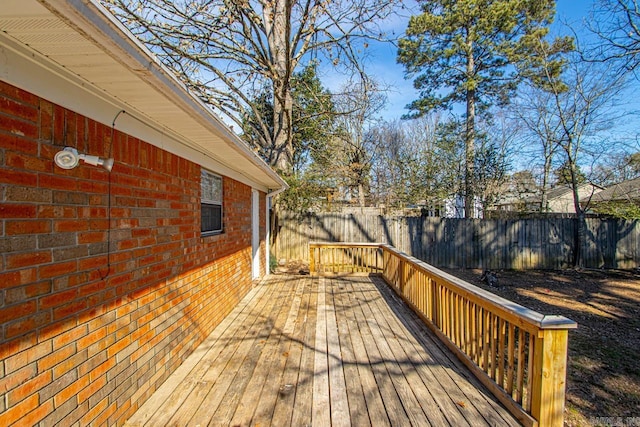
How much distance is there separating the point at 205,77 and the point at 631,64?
396 inches

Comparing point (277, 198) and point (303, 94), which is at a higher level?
point (303, 94)

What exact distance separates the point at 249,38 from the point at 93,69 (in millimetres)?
7134

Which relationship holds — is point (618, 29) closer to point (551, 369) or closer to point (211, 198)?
point (551, 369)

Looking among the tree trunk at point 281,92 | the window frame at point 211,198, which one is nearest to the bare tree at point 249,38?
the tree trunk at point 281,92

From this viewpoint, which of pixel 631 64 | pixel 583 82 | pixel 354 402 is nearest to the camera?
pixel 354 402

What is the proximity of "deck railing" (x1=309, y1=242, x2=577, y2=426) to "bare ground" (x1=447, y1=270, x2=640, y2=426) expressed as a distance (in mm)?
666

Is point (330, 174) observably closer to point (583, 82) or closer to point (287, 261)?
point (287, 261)

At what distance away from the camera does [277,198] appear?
8.83m

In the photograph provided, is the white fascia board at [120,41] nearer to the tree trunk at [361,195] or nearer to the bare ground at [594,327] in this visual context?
the bare ground at [594,327]

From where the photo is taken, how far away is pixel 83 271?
1.73m

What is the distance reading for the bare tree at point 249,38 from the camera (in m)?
6.36

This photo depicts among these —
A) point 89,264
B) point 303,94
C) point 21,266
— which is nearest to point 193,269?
point 89,264

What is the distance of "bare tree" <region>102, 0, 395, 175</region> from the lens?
6355 mm

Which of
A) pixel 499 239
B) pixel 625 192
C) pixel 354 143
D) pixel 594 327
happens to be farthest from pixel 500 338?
pixel 354 143
